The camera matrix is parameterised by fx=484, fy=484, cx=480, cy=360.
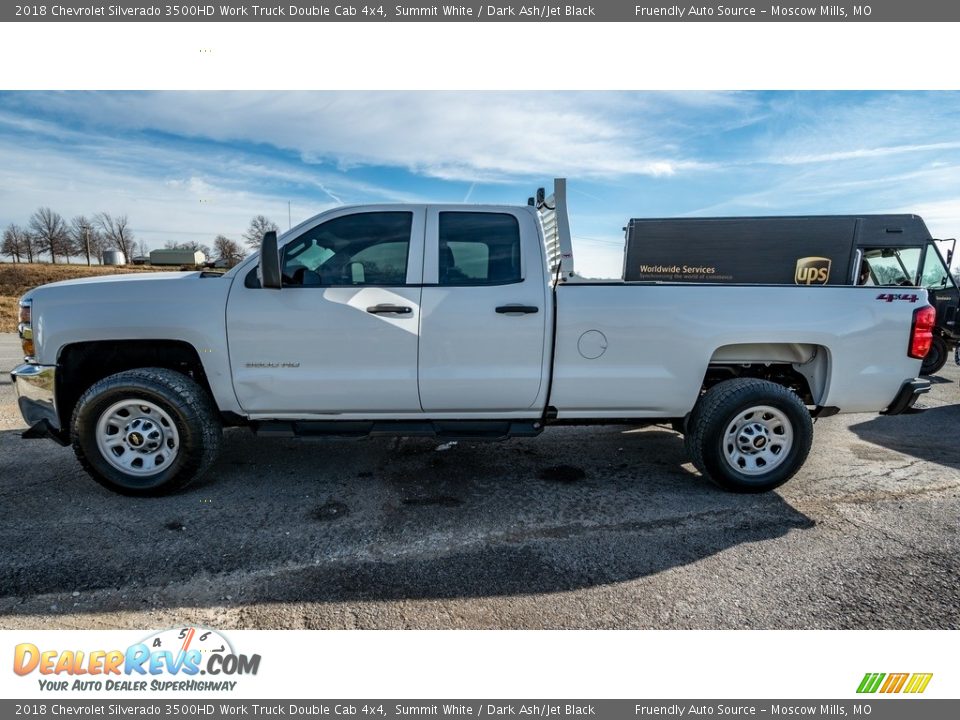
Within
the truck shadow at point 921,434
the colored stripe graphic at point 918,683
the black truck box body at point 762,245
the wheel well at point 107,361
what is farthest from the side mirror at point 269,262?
the black truck box body at point 762,245

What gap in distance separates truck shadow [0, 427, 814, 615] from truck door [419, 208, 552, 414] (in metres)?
0.72

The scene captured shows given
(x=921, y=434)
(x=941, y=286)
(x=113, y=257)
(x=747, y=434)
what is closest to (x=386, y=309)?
(x=747, y=434)

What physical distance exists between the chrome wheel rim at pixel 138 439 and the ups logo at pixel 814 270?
12.0 meters

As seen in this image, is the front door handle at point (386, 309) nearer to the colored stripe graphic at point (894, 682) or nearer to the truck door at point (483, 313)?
the truck door at point (483, 313)

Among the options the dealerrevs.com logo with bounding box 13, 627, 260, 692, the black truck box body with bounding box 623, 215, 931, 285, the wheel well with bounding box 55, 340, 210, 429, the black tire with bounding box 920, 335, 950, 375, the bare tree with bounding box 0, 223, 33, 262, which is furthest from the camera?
the bare tree with bounding box 0, 223, 33, 262

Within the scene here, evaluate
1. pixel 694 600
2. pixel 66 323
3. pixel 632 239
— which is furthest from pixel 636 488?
pixel 632 239

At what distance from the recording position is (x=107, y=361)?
3.56 metres

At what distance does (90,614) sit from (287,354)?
5.63ft

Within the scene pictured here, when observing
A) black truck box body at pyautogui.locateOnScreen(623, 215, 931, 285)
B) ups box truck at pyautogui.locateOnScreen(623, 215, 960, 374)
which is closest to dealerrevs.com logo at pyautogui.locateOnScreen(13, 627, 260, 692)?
ups box truck at pyautogui.locateOnScreen(623, 215, 960, 374)

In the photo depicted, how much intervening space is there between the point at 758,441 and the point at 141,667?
3853 millimetres

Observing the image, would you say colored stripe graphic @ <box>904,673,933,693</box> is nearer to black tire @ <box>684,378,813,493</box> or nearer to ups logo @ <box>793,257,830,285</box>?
black tire @ <box>684,378,813,493</box>

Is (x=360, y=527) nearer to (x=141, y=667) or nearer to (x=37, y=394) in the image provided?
(x=141, y=667)

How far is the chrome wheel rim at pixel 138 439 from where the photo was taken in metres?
3.37

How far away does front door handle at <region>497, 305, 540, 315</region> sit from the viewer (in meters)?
3.33
